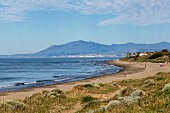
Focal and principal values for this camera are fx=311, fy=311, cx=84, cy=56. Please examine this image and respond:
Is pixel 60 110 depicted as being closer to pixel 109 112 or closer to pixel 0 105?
pixel 0 105

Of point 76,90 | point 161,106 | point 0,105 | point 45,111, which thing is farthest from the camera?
point 76,90

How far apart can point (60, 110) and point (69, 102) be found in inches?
115

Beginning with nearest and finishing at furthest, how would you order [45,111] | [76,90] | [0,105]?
1. [45,111]
2. [0,105]
3. [76,90]

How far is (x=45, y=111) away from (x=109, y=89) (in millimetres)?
12439

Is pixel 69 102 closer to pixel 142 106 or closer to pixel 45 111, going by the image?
pixel 45 111

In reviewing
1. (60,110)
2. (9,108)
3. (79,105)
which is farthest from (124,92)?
(9,108)

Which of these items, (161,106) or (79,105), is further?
(79,105)

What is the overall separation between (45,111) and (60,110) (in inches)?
40.5

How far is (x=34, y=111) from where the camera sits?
1983cm

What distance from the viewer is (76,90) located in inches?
1206

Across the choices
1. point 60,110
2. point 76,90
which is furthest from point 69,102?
point 76,90

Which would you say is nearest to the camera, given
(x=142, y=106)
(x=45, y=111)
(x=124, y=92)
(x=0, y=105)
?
(x=142, y=106)

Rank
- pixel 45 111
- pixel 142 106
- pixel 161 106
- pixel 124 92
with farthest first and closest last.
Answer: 1. pixel 124 92
2. pixel 45 111
3. pixel 142 106
4. pixel 161 106

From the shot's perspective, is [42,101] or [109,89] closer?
[42,101]
